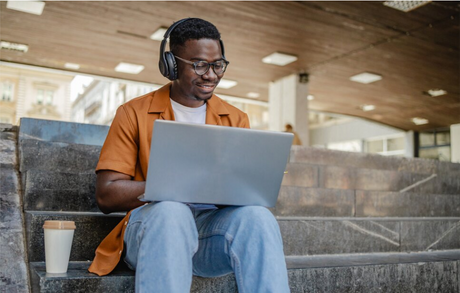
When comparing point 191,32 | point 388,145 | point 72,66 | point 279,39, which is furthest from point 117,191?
point 388,145

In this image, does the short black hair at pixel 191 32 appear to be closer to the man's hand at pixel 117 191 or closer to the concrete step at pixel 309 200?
the man's hand at pixel 117 191

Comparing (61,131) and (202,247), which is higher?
(61,131)

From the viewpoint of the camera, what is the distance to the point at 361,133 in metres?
23.2

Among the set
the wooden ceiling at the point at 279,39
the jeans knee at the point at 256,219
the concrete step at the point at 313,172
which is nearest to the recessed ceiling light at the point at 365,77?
the wooden ceiling at the point at 279,39

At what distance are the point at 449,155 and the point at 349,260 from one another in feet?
60.2

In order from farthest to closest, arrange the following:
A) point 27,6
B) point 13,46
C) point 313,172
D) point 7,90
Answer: point 7,90 → point 13,46 → point 27,6 → point 313,172

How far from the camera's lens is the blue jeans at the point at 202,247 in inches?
63.6

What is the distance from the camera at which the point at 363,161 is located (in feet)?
19.9

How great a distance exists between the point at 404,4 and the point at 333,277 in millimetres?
6328

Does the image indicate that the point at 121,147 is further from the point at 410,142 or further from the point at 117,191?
the point at 410,142

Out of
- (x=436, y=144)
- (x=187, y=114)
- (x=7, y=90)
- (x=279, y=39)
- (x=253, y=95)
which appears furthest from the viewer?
(x=7, y=90)

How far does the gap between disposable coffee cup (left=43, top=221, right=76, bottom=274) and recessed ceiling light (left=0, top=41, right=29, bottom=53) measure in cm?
971

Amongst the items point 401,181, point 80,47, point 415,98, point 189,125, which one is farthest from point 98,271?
point 415,98

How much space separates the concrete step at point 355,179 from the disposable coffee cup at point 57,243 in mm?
2975
